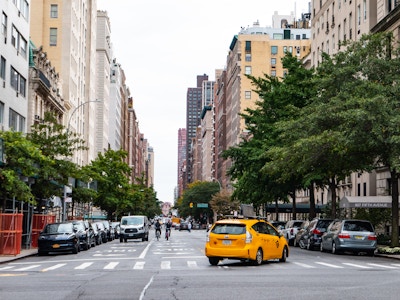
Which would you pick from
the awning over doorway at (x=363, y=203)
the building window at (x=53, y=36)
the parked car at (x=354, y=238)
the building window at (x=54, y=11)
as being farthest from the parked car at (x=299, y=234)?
the building window at (x=54, y=11)

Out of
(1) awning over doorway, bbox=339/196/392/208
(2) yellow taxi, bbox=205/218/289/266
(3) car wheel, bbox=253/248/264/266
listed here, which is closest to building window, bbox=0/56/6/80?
(1) awning over doorway, bbox=339/196/392/208

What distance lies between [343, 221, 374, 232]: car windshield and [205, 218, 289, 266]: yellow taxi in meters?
10.0

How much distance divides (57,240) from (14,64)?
2060 centimetres

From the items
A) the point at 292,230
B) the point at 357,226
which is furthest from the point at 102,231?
the point at 357,226

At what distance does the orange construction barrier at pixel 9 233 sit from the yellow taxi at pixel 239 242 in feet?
40.9

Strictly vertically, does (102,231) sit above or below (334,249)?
above

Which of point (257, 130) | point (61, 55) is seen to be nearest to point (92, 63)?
point (61, 55)

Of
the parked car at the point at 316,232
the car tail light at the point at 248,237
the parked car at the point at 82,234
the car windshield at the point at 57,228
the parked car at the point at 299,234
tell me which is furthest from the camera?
the parked car at the point at 299,234

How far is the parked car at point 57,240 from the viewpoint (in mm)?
35500

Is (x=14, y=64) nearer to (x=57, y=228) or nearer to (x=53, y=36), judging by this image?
(x=57, y=228)

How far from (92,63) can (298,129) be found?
7002cm

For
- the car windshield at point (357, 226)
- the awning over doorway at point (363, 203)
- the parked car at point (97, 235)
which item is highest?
the awning over doorway at point (363, 203)

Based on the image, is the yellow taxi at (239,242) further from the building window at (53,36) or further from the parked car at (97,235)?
the building window at (53,36)

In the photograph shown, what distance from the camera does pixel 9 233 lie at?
33188mm
